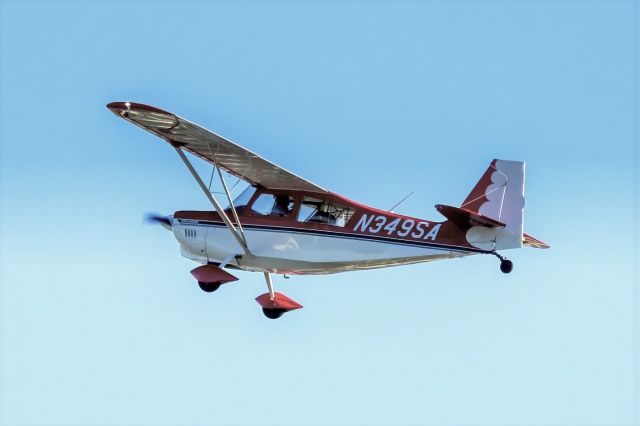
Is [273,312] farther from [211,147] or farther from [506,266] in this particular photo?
[506,266]

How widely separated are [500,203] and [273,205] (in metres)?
3.92

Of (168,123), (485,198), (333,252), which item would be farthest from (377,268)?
(168,123)

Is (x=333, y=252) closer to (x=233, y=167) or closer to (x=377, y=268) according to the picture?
(x=377, y=268)

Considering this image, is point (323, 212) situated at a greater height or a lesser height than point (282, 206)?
lesser

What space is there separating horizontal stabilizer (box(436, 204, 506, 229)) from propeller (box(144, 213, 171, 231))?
18.0ft

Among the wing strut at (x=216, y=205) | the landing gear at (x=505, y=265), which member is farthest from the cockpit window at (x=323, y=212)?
the landing gear at (x=505, y=265)

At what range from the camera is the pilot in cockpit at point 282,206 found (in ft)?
73.6

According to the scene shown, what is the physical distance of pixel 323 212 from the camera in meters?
22.1

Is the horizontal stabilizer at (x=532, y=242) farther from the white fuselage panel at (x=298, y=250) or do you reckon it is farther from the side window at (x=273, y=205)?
the side window at (x=273, y=205)

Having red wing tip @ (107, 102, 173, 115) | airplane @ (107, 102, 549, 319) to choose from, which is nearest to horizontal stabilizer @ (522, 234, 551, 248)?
airplane @ (107, 102, 549, 319)

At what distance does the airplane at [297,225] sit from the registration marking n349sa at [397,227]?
0.02 meters

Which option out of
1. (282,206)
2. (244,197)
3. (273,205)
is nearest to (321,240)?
(282,206)

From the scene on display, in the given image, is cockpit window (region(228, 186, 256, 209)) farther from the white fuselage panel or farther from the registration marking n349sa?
the registration marking n349sa

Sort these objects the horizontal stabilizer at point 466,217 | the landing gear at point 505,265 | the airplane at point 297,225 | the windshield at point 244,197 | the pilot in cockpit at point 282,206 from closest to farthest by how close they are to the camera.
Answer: the landing gear at point 505,265 < the horizontal stabilizer at point 466,217 < the airplane at point 297,225 < the pilot in cockpit at point 282,206 < the windshield at point 244,197
